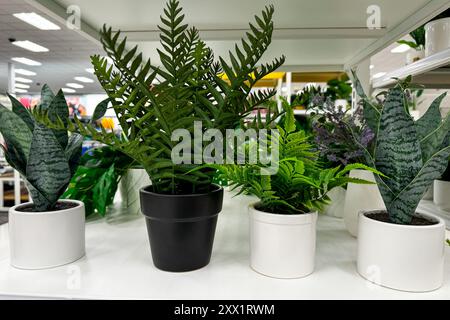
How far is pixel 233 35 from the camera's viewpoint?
76 cm

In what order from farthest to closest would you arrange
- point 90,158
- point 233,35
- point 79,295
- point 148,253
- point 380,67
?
point 380,67, point 233,35, point 90,158, point 148,253, point 79,295

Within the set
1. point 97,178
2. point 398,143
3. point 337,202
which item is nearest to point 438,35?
point 337,202

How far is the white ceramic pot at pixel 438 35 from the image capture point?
2.67ft

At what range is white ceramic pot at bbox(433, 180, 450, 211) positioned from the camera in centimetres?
71

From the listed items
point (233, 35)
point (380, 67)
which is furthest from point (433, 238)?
point (380, 67)

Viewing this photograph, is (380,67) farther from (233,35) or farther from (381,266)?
(381,266)

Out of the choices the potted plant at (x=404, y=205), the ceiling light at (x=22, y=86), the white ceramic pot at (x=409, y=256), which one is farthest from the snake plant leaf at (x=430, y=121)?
the ceiling light at (x=22, y=86)

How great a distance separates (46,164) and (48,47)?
575 cm

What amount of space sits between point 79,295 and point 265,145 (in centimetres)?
26

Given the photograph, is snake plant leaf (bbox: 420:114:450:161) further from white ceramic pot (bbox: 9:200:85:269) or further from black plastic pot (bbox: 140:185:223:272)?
white ceramic pot (bbox: 9:200:85:269)

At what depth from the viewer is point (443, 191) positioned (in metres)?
0.71

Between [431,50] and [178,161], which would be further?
[431,50]

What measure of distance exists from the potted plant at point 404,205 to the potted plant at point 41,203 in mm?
371

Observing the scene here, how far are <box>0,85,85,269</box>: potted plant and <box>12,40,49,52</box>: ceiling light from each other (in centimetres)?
548
